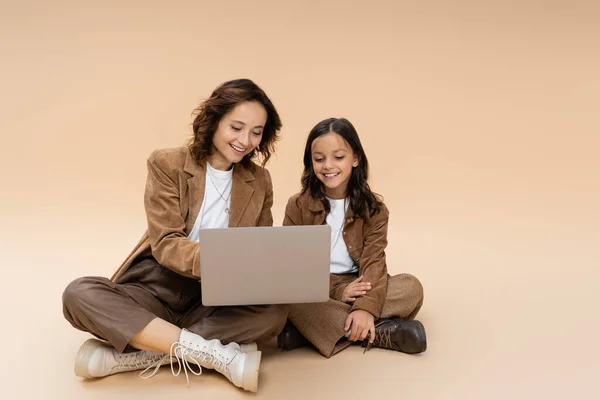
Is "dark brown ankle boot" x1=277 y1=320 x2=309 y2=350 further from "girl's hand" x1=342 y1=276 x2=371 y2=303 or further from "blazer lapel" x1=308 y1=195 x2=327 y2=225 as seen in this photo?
"blazer lapel" x1=308 y1=195 x2=327 y2=225

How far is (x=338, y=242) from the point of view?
8.43ft

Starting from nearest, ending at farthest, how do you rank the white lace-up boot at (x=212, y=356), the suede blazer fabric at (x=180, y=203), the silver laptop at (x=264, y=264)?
the silver laptop at (x=264, y=264) → the white lace-up boot at (x=212, y=356) → the suede blazer fabric at (x=180, y=203)

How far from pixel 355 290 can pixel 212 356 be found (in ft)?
2.09

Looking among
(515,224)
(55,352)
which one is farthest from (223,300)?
(515,224)

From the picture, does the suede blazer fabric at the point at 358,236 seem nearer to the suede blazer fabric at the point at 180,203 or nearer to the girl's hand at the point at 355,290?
the girl's hand at the point at 355,290

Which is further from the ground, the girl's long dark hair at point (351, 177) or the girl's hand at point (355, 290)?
the girl's long dark hair at point (351, 177)

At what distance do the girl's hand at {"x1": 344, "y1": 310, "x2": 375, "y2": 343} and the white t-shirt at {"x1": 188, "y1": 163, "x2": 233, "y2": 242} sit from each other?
1.83ft

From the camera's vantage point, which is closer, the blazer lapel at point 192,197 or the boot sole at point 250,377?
the boot sole at point 250,377

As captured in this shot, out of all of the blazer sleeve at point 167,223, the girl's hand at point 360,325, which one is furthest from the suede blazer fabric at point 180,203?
the girl's hand at point 360,325

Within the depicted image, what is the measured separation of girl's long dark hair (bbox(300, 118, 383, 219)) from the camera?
247 centimetres

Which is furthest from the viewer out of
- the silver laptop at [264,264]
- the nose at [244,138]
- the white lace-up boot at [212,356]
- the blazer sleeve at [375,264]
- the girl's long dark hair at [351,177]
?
the girl's long dark hair at [351,177]

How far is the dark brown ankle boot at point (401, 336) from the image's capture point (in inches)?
88.6

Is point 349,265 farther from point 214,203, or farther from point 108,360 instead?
point 108,360

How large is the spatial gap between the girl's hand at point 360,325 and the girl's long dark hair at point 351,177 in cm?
40
